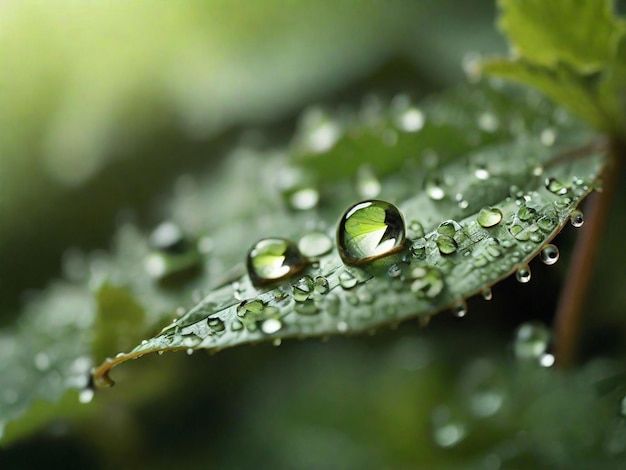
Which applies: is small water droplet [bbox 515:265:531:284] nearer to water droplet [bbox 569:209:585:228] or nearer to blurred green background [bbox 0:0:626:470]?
water droplet [bbox 569:209:585:228]

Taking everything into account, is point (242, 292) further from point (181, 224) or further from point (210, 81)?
point (210, 81)

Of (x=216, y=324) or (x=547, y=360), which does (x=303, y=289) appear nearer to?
(x=216, y=324)

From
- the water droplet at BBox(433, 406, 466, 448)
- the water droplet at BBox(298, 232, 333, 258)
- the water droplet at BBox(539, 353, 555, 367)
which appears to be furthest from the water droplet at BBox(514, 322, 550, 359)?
the water droplet at BBox(298, 232, 333, 258)

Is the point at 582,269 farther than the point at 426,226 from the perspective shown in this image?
Yes

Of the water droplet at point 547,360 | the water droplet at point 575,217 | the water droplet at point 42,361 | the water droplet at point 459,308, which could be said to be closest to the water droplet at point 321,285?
the water droplet at point 459,308

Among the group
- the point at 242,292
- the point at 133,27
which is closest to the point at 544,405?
the point at 242,292

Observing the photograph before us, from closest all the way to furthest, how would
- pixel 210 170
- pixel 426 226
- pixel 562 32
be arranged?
pixel 426 226 < pixel 562 32 < pixel 210 170

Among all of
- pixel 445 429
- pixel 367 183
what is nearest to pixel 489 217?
pixel 367 183

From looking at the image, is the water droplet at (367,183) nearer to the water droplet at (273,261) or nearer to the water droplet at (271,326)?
the water droplet at (273,261)
